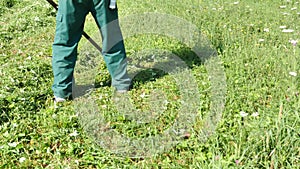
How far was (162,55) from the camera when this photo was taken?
420 cm

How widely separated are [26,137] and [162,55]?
1909mm

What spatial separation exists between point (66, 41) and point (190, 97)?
1141mm

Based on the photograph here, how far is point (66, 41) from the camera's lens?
3.18m

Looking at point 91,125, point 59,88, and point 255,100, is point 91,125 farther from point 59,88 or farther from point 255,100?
point 255,100

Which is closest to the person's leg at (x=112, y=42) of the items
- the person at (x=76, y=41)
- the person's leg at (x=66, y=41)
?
the person at (x=76, y=41)

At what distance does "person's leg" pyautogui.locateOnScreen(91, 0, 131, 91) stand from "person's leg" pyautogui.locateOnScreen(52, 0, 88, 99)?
13 centimetres

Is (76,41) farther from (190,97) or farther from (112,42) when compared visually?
(190,97)

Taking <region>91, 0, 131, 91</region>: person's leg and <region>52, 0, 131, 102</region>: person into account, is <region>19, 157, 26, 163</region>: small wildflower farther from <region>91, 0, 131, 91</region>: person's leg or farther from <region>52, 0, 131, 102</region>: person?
<region>91, 0, 131, 91</region>: person's leg

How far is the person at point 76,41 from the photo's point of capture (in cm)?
310

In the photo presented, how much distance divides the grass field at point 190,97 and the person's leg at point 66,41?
0.69ft

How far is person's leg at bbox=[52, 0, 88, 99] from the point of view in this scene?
3080mm

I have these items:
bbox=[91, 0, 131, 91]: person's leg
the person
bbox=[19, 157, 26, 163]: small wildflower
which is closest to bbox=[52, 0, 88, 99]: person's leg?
the person

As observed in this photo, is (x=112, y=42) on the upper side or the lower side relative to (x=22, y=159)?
upper

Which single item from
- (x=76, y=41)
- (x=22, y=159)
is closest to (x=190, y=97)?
(x=76, y=41)
